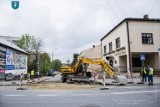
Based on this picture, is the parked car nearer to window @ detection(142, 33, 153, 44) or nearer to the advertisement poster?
the advertisement poster

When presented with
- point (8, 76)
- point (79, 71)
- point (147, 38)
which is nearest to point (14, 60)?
point (8, 76)

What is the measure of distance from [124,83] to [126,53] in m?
14.9

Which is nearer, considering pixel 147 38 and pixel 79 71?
pixel 79 71

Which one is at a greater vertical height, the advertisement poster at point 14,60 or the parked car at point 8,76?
the advertisement poster at point 14,60

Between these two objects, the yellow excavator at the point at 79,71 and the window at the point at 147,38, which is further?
the window at the point at 147,38

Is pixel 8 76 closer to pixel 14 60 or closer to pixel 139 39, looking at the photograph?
pixel 14 60

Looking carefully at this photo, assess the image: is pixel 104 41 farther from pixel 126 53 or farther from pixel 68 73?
pixel 68 73

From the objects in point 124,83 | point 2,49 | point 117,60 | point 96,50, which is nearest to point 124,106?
point 124,83

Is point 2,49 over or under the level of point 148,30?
Answer: under

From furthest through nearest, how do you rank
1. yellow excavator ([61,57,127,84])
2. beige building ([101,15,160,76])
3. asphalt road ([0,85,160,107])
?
beige building ([101,15,160,76]) → yellow excavator ([61,57,127,84]) → asphalt road ([0,85,160,107])

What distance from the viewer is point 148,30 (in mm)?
36781

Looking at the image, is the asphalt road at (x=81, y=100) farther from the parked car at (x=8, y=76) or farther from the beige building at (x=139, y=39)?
the beige building at (x=139, y=39)

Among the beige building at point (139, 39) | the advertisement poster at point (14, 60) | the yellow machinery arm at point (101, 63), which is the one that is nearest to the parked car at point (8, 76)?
the advertisement poster at point (14, 60)

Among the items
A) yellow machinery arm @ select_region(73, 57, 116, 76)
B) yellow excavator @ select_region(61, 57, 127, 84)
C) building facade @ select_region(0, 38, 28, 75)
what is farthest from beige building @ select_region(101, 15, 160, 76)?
building facade @ select_region(0, 38, 28, 75)
